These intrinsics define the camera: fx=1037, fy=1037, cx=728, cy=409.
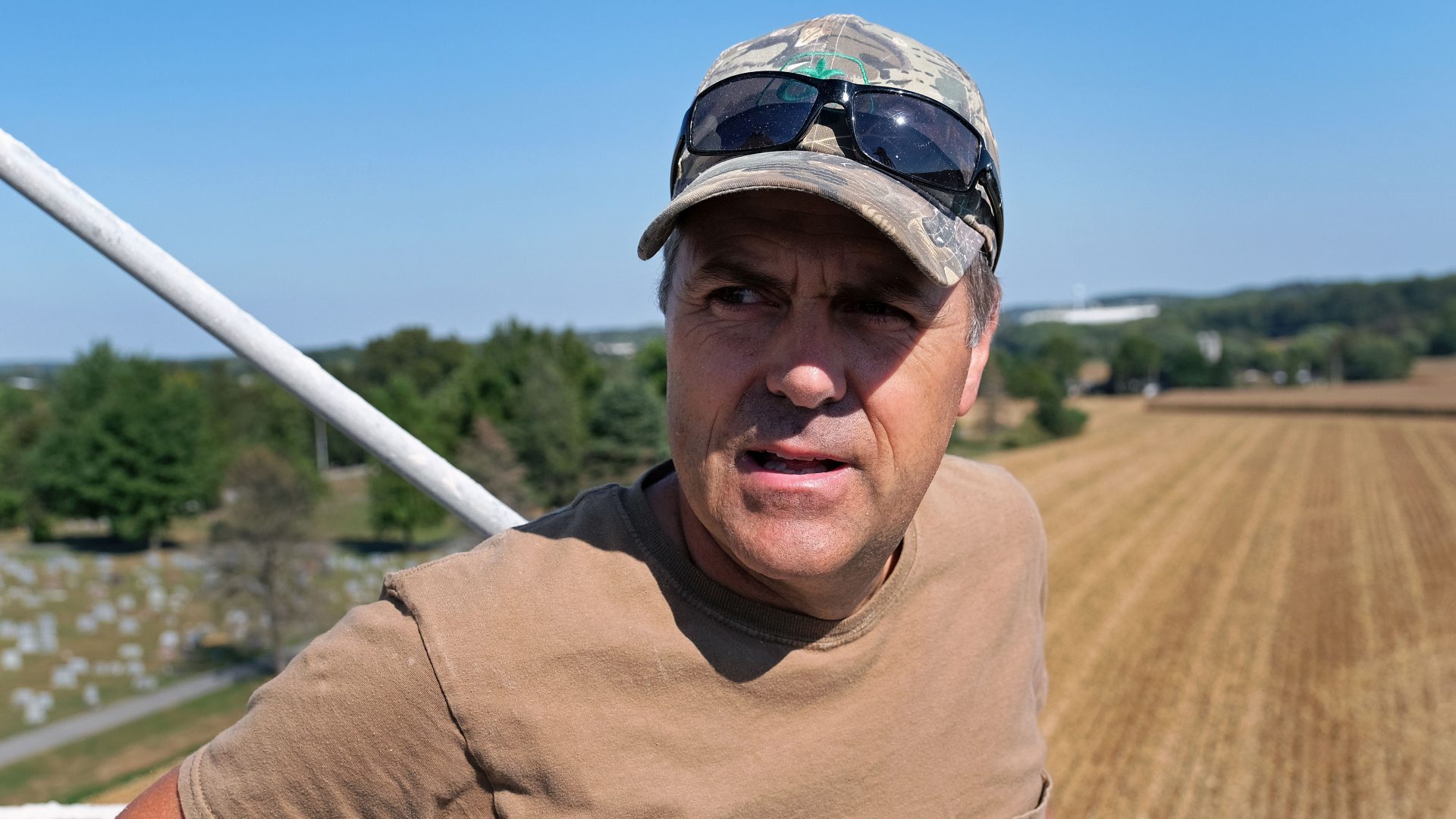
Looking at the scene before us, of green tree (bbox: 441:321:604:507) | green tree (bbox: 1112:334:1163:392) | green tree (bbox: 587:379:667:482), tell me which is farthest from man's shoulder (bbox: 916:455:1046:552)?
green tree (bbox: 1112:334:1163:392)

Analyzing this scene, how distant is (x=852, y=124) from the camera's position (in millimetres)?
1559

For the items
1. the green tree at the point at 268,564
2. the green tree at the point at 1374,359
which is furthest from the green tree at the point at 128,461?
the green tree at the point at 1374,359

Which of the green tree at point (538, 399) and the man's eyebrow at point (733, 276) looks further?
the green tree at point (538, 399)

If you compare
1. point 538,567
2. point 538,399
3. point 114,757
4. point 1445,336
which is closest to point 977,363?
point 538,567

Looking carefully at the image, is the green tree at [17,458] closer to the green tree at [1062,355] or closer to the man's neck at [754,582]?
the man's neck at [754,582]

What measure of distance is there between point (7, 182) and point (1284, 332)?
184 m

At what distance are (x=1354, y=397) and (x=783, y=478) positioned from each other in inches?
3977

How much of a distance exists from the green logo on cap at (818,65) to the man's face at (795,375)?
0.22 meters

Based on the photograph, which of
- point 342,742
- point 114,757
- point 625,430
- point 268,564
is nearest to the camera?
point 342,742

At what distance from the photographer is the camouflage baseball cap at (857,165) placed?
55.7 inches

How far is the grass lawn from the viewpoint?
28328mm

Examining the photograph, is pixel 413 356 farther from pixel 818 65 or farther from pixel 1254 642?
pixel 818 65

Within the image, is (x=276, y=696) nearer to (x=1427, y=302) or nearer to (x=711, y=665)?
(x=711, y=665)

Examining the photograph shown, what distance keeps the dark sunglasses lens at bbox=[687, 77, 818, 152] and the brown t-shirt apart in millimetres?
623
